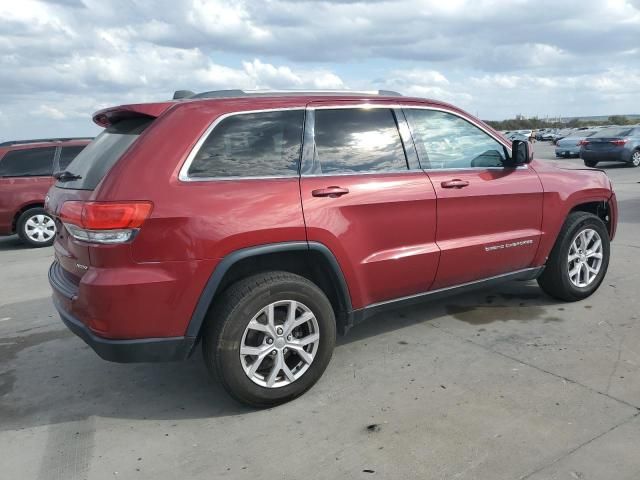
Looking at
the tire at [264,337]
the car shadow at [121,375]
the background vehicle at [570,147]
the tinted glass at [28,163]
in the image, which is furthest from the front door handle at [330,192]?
the background vehicle at [570,147]

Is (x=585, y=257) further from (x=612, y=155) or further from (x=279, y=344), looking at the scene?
(x=612, y=155)

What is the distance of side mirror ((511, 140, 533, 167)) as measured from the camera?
171 inches

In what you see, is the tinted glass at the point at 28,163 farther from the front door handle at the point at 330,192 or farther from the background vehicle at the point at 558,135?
the background vehicle at the point at 558,135

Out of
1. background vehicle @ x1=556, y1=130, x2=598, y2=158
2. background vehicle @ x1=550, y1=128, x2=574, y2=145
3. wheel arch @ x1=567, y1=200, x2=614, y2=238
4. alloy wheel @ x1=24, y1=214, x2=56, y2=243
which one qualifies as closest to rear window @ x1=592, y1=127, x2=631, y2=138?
background vehicle @ x1=556, y1=130, x2=598, y2=158

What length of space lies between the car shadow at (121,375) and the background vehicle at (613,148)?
16.9 meters

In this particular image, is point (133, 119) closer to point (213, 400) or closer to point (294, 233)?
point (294, 233)

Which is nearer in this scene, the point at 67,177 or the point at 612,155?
the point at 67,177

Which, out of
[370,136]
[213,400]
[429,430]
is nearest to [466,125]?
[370,136]

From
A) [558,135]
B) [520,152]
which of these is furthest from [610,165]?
[558,135]

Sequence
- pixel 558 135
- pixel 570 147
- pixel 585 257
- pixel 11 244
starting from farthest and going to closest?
pixel 558 135, pixel 570 147, pixel 11 244, pixel 585 257

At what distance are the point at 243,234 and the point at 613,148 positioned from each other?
2002 centimetres

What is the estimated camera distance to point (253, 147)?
3350 millimetres

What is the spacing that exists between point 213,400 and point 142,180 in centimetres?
143

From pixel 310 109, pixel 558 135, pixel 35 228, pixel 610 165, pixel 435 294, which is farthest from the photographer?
pixel 558 135
